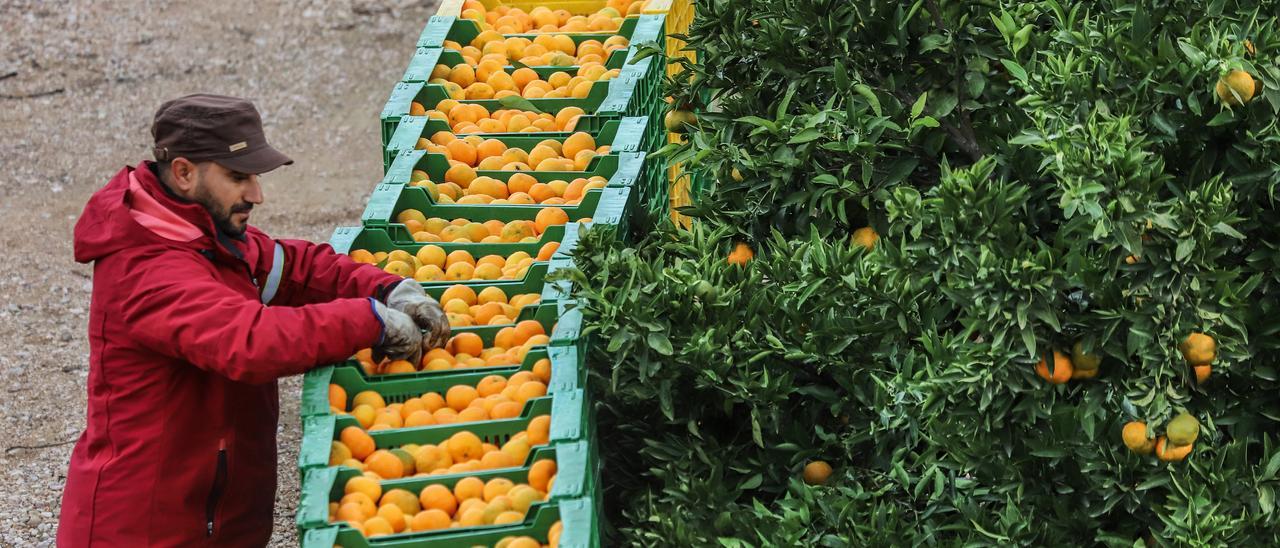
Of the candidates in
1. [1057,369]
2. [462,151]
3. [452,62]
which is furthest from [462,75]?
[1057,369]

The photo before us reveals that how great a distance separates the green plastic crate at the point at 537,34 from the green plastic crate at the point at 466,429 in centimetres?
180

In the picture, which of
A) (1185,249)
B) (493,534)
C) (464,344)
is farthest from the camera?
(464,344)

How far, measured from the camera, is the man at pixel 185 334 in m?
3.14

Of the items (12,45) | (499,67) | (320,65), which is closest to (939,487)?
(499,67)

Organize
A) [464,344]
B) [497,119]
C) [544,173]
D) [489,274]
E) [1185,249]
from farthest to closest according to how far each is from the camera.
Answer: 1. [497,119]
2. [544,173]
3. [489,274]
4. [464,344]
5. [1185,249]

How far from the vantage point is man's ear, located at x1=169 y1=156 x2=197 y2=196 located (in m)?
3.28

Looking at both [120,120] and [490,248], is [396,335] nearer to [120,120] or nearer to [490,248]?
[490,248]

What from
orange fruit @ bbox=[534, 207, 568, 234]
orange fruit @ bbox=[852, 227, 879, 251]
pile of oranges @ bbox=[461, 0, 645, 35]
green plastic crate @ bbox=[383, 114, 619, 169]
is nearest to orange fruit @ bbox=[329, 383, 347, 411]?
orange fruit @ bbox=[534, 207, 568, 234]

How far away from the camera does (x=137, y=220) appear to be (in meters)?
3.23

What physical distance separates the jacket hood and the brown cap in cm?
9

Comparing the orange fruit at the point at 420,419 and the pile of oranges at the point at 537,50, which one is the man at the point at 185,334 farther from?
the pile of oranges at the point at 537,50

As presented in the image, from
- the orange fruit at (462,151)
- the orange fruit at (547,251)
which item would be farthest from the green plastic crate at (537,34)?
the orange fruit at (547,251)

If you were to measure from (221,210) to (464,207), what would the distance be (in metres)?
0.88

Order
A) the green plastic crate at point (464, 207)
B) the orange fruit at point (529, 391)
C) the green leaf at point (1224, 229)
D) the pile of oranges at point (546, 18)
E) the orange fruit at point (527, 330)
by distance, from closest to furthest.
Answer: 1. the green leaf at point (1224, 229)
2. the orange fruit at point (529, 391)
3. the orange fruit at point (527, 330)
4. the green plastic crate at point (464, 207)
5. the pile of oranges at point (546, 18)
